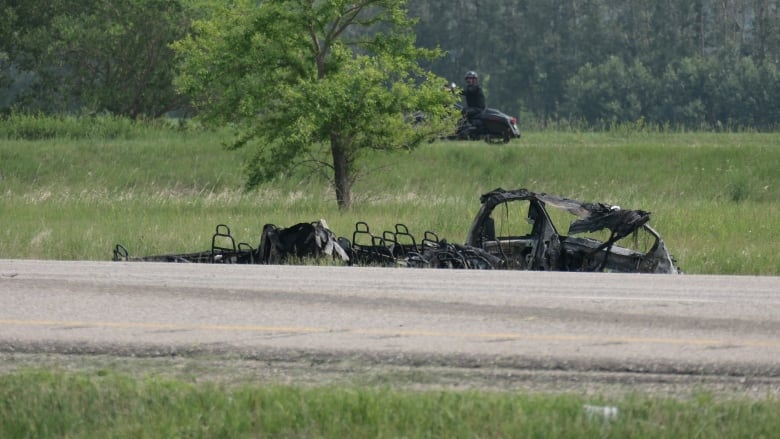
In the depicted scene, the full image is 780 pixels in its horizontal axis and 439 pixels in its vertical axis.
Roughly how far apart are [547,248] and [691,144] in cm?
2815

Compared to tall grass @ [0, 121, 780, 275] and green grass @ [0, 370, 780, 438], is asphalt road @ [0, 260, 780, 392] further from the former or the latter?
tall grass @ [0, 121, 780, 275]

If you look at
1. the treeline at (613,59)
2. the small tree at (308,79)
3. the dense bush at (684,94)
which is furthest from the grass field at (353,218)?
the treeline at (613,59)

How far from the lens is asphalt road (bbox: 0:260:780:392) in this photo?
9.19 m

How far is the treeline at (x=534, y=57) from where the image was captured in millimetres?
50500

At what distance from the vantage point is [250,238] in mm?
22109

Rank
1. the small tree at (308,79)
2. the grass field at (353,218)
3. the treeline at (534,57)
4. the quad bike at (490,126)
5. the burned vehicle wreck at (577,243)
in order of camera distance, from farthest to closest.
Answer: the treeline at (534,57) < the quad bike at (490,126) < the small tree at (308,79) < the burned vehicle wreck at (577,243) < the grass field at (353,218)

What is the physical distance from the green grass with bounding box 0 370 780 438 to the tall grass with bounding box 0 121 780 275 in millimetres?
11744

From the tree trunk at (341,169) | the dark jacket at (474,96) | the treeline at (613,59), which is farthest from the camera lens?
the treeline at (613,59)

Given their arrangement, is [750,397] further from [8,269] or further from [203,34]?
[203,34]

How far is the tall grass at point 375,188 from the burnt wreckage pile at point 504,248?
13.6ft

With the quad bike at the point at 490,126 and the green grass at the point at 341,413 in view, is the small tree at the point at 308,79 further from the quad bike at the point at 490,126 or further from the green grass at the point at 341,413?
the green grass at the point at 341,413

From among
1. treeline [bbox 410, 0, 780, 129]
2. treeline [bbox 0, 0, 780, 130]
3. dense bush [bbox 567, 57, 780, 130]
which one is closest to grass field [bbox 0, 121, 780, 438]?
treeline [bbox 0, 0, 780, 130]

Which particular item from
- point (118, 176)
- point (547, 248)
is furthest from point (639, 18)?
point (547, 248)

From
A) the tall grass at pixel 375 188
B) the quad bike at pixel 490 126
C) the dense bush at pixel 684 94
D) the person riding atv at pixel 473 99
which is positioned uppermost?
the dense bush at pixel 684 94
